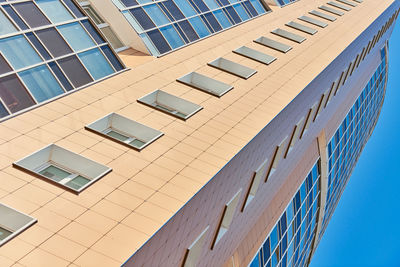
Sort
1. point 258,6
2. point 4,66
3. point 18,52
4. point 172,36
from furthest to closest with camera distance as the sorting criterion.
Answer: point 258,6, point 172,36, point 18,52, point 4,66

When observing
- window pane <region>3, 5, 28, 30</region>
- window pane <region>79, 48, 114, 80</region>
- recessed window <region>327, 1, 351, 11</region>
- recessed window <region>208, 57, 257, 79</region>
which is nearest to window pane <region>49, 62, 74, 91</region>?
window pane <region>79, 48, 114, 80</region>

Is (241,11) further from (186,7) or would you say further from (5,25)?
(5,25)

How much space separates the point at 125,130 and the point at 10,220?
7046mm

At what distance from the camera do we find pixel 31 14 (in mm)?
21734

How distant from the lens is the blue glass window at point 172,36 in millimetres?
29125

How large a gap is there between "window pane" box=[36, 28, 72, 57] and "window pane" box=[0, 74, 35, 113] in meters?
2.76

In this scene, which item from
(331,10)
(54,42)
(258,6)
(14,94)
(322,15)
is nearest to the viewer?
(14,94)

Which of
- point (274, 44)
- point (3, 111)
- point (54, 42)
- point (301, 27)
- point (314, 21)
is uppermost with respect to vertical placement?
point (314, 21)

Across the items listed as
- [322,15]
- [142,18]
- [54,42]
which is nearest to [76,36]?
[54,42]

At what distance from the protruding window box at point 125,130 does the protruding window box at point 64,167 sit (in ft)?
7.60

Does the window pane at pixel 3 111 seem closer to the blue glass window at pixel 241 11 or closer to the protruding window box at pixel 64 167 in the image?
the protruding window box at pixel 64 167

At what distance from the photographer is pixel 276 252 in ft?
115

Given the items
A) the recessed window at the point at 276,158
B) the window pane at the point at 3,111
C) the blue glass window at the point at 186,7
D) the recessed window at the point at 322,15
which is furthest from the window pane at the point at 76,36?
the recessed window at the point at 322,15

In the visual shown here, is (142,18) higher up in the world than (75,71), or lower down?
higher up
